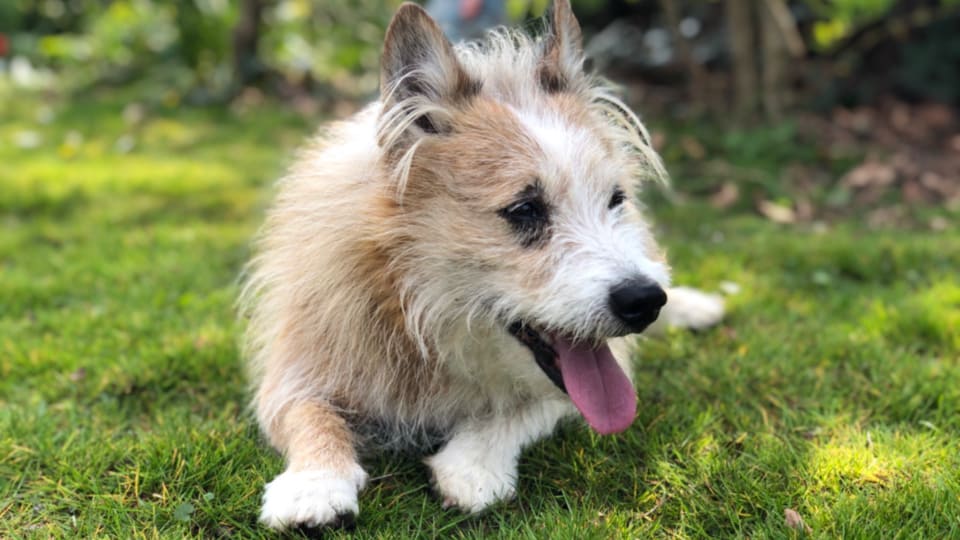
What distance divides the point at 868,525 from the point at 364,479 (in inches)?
51.8

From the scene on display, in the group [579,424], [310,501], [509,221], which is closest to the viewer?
[310,501]

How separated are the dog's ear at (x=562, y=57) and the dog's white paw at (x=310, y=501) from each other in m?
1.39

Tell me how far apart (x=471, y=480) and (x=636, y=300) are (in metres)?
0.70

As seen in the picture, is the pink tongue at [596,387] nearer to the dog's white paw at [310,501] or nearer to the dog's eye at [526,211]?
the dog's eye at [526,211]

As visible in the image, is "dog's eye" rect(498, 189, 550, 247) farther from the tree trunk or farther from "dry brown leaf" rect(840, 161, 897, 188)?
the tree trunk

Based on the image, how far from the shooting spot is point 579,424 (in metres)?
2.74

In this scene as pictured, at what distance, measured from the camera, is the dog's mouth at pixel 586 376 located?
2355 mm

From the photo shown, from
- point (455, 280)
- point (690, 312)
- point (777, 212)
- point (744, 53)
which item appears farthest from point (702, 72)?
point (455, 280)

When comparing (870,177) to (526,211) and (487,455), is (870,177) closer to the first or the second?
(526,211)

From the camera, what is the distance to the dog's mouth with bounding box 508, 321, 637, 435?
2.36 metres

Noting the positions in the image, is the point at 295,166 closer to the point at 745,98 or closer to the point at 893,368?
the point at 893,368

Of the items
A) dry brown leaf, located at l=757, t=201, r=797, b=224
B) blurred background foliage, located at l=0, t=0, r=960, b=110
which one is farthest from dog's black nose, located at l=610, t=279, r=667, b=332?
blurred background foliage, located at l=0, t=0, r=960, b=110

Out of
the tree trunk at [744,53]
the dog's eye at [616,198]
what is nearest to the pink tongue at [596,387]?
the dog's eye at [616,198]

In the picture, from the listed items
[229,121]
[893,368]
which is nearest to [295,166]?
[893,368]
